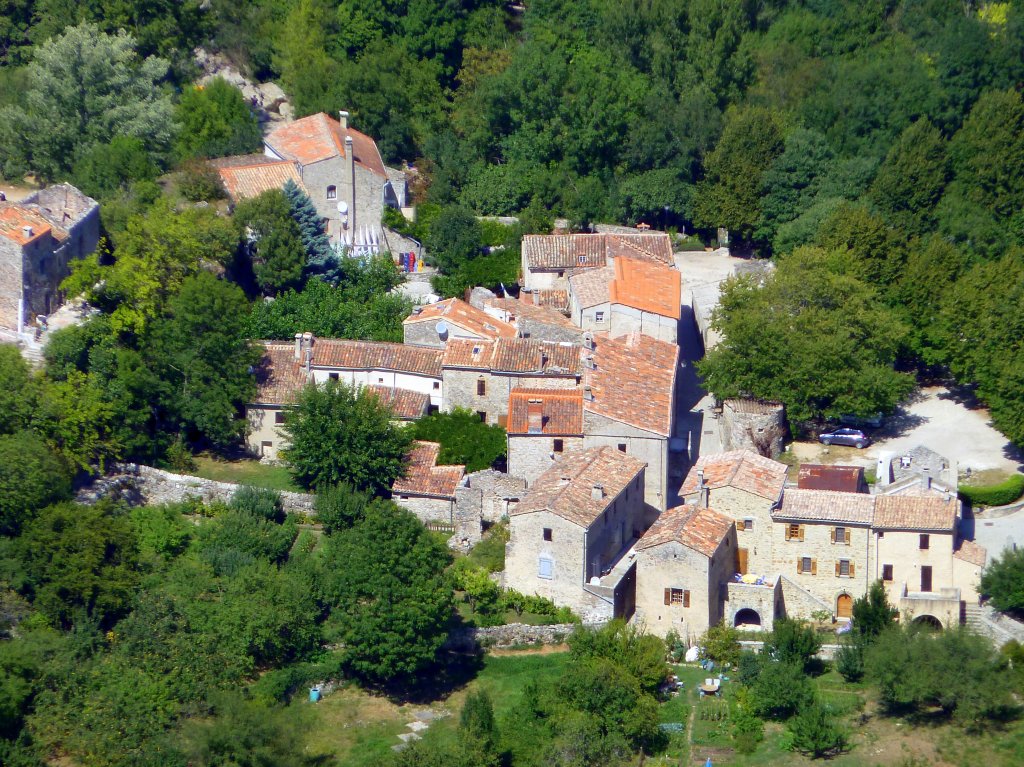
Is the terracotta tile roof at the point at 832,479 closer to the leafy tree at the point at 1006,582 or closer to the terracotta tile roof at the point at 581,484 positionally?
the terracotta tile roof at the point at 581,484

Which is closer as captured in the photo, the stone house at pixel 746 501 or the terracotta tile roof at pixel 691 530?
the terracotta tile roof at pixel 691 530

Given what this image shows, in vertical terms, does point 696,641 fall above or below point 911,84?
below

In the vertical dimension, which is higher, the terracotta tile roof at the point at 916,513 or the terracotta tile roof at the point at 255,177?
the terracotta tile roof at the point at 255,177

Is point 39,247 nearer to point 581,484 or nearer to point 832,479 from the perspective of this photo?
point 581,484

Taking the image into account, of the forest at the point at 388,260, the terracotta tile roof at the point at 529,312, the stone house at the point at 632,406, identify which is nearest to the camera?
the forest at the point at 388,260

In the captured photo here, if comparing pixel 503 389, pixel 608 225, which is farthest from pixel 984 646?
pixel 608 225

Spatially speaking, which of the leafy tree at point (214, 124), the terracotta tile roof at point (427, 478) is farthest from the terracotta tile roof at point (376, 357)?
the leafy tree at point (214, 124)

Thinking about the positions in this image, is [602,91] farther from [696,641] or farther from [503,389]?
[696,641]
